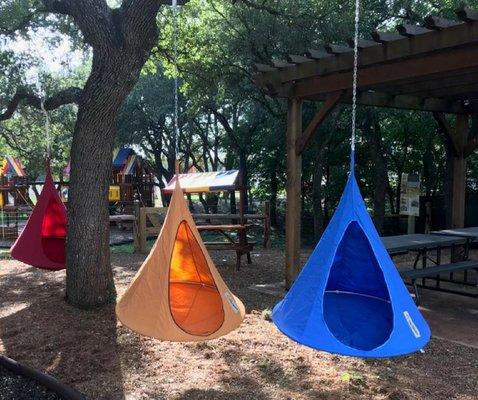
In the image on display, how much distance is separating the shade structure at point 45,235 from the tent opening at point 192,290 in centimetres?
180

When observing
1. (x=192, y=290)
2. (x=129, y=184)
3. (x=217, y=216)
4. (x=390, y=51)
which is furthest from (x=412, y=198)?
(x=129, y=184)

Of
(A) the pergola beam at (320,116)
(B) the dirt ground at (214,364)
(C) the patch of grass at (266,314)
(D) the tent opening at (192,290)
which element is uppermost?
(A) the pergola beam at (320,116)

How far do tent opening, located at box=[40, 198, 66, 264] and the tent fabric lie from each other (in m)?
3.36

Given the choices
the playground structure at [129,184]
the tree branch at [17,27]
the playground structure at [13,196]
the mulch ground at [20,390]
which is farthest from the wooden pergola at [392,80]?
the playground structure at [129,184]

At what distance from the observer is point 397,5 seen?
10.5m

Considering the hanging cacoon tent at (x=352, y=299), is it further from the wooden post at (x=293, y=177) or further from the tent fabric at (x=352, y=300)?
the wooden post at (x=293, y=177)

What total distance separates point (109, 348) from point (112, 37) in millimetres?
2871

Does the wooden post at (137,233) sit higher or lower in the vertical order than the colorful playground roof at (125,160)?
lower

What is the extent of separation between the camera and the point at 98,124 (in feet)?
15.4

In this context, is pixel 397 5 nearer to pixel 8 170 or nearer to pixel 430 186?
pixel 430 186

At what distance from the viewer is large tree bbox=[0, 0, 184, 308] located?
465 centimetres

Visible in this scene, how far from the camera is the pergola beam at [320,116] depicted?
17.8 ft

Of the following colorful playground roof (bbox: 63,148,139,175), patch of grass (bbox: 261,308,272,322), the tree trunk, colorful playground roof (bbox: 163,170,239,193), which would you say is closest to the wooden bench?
patch of grass (bbox: 261,308,272,322)

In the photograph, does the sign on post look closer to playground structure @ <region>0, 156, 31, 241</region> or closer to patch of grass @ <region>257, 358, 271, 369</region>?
patch of grass @ <region>257, 358, 271, 369</region>
